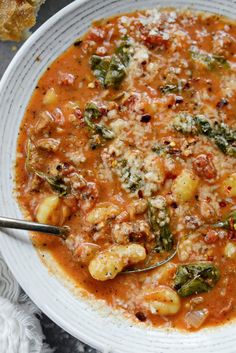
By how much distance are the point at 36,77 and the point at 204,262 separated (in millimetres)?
2033

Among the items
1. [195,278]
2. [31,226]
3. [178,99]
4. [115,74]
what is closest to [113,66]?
[115,74]

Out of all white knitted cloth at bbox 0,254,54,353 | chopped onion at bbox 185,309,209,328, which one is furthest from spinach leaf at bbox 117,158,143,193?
white knitted cloth at bbox 0,254,54,353

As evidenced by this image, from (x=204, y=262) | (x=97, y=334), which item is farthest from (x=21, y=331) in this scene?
(x=204, y=262)

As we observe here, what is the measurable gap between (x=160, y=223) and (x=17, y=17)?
2.29m

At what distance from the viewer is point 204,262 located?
4234mm

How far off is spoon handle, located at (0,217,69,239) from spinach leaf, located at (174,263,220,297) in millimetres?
987

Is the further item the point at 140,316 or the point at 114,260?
the point at 140,316

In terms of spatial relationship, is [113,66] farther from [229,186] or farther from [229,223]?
[229,223]

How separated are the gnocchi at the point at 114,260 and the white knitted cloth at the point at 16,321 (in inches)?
33.2

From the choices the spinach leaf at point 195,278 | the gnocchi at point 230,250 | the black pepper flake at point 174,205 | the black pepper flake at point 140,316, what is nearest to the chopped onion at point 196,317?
the spinach leaf at point 195,278

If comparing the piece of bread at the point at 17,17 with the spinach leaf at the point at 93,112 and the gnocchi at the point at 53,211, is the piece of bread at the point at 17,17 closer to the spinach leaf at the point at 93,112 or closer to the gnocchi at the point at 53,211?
the spinach leaf at the point at 93,112

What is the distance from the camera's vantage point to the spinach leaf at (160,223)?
4.20 m

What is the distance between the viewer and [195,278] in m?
4.16

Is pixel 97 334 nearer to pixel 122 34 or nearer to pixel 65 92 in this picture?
pixel 65 92
